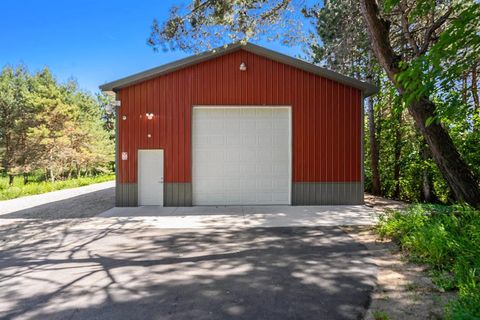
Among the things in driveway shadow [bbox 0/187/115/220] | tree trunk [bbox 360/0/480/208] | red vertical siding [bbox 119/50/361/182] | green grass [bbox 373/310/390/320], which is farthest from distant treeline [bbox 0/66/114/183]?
green grass [bbox 373/310/390/320]

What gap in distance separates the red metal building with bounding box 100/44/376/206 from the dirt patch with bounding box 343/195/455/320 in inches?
184

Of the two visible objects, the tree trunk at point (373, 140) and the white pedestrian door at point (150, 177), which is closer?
the white pedestrian door at point (150, 177)

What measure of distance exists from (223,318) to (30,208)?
888cm

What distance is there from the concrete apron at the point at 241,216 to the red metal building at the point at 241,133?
511 mm

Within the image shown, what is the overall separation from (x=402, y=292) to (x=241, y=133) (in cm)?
668

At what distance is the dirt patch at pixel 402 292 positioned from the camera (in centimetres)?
270

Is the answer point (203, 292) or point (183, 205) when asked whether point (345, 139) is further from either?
point (203, 292)

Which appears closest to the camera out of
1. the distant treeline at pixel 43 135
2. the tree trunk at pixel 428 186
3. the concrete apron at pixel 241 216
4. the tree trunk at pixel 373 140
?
the concrete apron at pixel 241 216

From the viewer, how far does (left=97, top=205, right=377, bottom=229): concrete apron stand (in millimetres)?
6660

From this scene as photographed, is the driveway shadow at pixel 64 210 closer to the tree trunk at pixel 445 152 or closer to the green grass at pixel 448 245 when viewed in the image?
the green grass at pixel 448 245

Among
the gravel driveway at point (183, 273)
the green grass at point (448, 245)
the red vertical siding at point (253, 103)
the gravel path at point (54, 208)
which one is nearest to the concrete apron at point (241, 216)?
the gravel driveway at point (183, 273)

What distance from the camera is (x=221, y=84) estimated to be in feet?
29.5

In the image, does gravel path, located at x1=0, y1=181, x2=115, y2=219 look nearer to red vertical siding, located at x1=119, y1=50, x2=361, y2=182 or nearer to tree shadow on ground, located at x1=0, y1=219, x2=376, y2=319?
red vertical siding, located at x1=119, y1=50, x2=361, y2=182

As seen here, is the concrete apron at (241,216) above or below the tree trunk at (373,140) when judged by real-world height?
below
